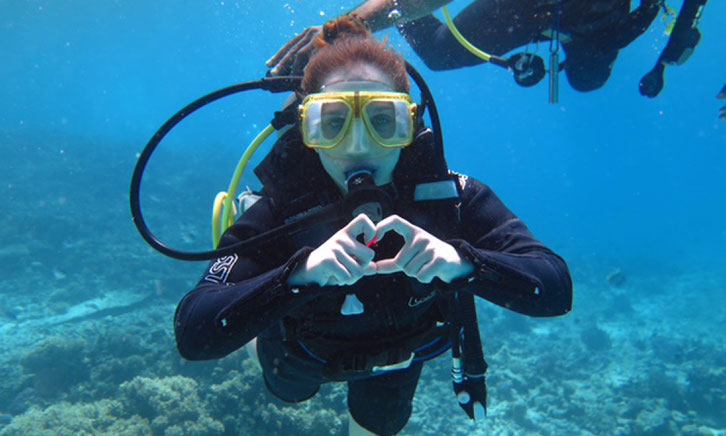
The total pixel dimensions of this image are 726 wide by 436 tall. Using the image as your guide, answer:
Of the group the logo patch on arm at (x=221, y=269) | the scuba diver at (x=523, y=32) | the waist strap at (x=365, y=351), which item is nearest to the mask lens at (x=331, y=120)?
the logo patch on arm at (x=221, y=269)

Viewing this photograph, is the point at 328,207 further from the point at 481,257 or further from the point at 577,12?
the point at 577,12

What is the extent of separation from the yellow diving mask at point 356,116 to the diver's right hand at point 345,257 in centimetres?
87

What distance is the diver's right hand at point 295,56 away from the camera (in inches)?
131

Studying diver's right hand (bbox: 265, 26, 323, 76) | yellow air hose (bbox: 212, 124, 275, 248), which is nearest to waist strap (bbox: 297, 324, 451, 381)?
yellow air hose (bbox: 212, 124, 275, 248)

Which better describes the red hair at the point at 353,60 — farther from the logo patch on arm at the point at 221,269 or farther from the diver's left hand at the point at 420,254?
the diver's left hand at the point at 420,254

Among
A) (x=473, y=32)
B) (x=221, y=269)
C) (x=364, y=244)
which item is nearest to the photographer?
(x=364, y=244)

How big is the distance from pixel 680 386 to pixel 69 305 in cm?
1762

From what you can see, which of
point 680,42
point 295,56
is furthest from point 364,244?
point 680,42

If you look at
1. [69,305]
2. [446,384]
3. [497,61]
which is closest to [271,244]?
[497,61]

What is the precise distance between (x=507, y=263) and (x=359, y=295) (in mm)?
934

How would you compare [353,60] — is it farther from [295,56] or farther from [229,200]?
[229,200]

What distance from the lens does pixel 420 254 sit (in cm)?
163

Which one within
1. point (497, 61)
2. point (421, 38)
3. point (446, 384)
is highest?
point (421, 38)

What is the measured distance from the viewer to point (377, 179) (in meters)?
2.45
